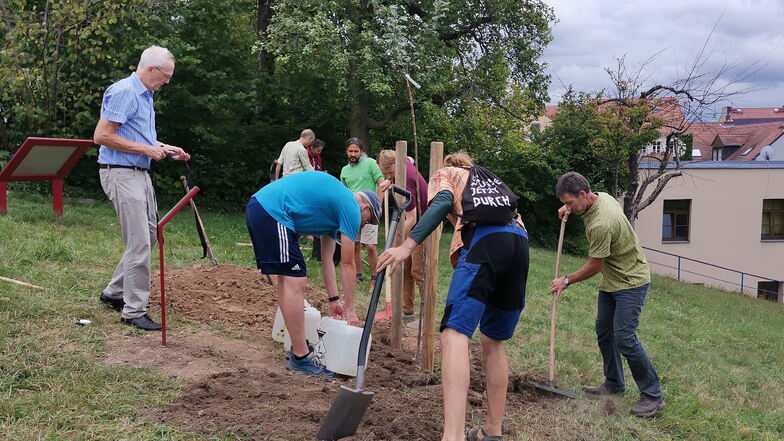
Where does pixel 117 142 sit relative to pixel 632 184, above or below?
above

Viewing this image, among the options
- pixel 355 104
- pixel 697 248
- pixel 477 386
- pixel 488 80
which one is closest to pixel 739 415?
pixel 477 386

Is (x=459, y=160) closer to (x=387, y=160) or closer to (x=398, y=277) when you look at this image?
(x=398, y=277)

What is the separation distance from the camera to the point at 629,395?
5.17 metres

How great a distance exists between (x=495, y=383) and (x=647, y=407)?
1.68 meters

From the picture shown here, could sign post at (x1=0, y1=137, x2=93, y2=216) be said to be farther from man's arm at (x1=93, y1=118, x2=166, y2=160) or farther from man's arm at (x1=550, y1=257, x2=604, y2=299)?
man's arm at (x1=550, y1=257, x2=604, y2=299)

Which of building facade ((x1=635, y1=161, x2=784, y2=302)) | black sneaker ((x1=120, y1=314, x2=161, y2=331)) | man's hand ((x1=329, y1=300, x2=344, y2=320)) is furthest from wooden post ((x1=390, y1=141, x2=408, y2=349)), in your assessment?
building facade ((x1=635, y1=161, x2=784, y2=302))

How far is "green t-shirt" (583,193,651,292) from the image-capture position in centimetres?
471

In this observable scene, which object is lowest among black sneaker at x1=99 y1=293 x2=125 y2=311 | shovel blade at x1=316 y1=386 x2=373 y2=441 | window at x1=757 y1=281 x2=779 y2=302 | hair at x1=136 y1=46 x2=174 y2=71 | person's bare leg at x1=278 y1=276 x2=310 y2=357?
window at x1=757 y1=281 x2=779 y2=302

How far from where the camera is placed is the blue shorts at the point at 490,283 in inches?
134

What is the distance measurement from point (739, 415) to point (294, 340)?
11.0ft

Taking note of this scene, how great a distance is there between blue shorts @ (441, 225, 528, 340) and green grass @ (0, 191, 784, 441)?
0.92 metres

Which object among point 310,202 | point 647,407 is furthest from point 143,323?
point 647,407

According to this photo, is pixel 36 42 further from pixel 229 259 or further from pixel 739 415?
pixel 739 415

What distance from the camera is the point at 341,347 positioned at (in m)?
4.57
